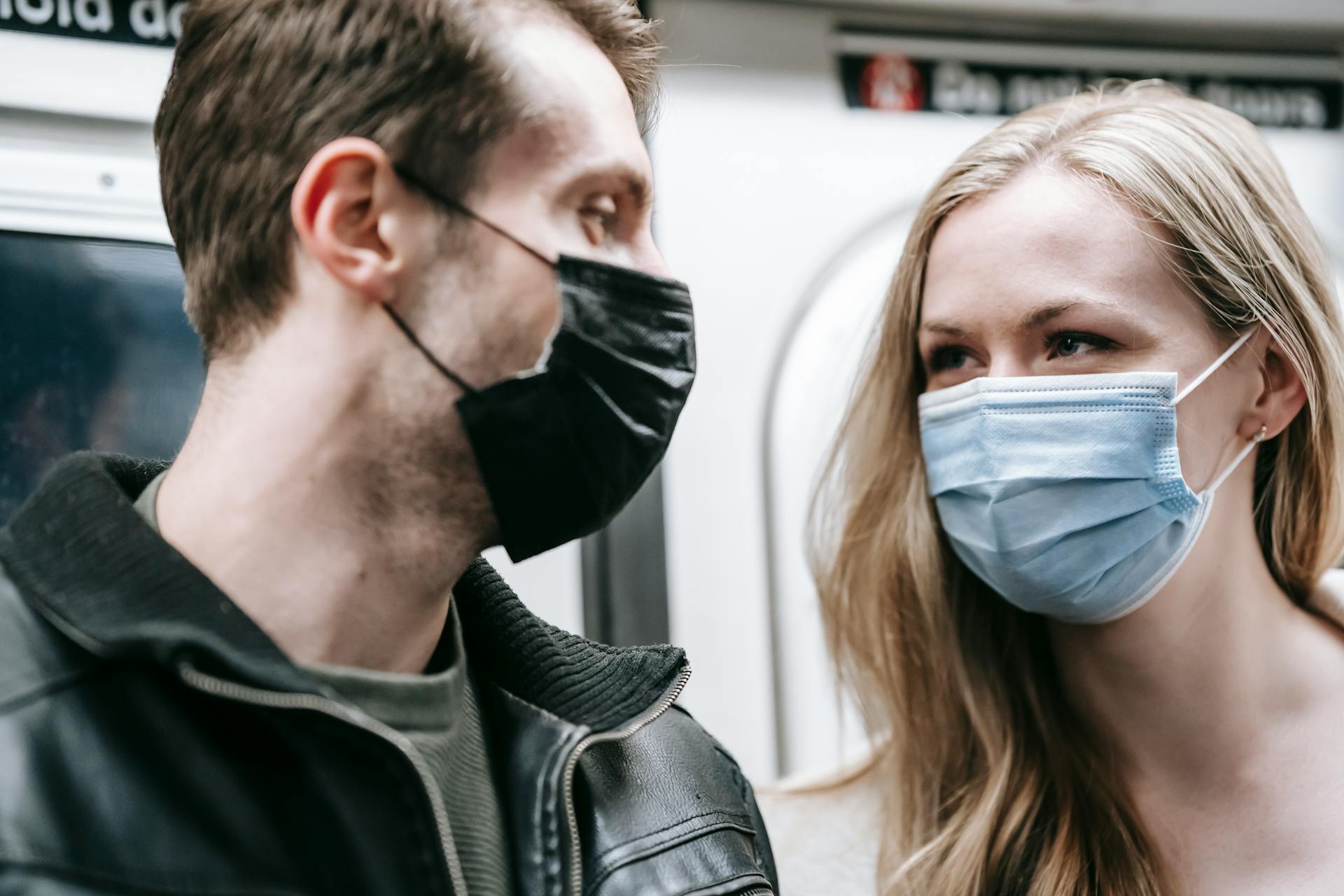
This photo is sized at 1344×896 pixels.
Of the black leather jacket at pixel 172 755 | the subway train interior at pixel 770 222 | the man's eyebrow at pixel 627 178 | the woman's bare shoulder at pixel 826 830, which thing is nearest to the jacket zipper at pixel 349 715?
the black leather jacket at pixel 172 755

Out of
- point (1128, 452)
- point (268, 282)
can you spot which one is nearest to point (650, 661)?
point (268, 282)

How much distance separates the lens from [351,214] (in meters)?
1.34

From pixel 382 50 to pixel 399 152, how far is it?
0.13m

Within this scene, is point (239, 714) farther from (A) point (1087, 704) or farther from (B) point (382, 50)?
(A) point (1087, 704)

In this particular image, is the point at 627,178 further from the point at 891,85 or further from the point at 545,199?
the point at 891,85

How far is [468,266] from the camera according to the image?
135 cm

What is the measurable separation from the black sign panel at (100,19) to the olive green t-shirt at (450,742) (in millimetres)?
1185

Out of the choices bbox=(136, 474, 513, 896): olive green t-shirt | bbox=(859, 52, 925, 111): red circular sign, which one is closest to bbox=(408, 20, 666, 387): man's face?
bbox=(136, 474, 513, 896): olive green t-shirt

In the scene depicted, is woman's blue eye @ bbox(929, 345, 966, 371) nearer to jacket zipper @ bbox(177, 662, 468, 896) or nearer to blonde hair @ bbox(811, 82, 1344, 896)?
blonde hair @ bbox(811, 82, 1344, 896)

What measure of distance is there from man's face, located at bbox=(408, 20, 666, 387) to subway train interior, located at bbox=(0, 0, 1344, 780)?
98 centimetres

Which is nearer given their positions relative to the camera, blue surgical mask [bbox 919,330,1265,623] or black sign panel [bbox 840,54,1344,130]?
blue surgical mask [bbox 919,330,1265,623]

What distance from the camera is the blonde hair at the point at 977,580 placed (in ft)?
6.23

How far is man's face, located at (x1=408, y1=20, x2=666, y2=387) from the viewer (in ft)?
4.42

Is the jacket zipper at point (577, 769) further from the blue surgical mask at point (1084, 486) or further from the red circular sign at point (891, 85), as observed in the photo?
the red circular sign at point (891, 85)
